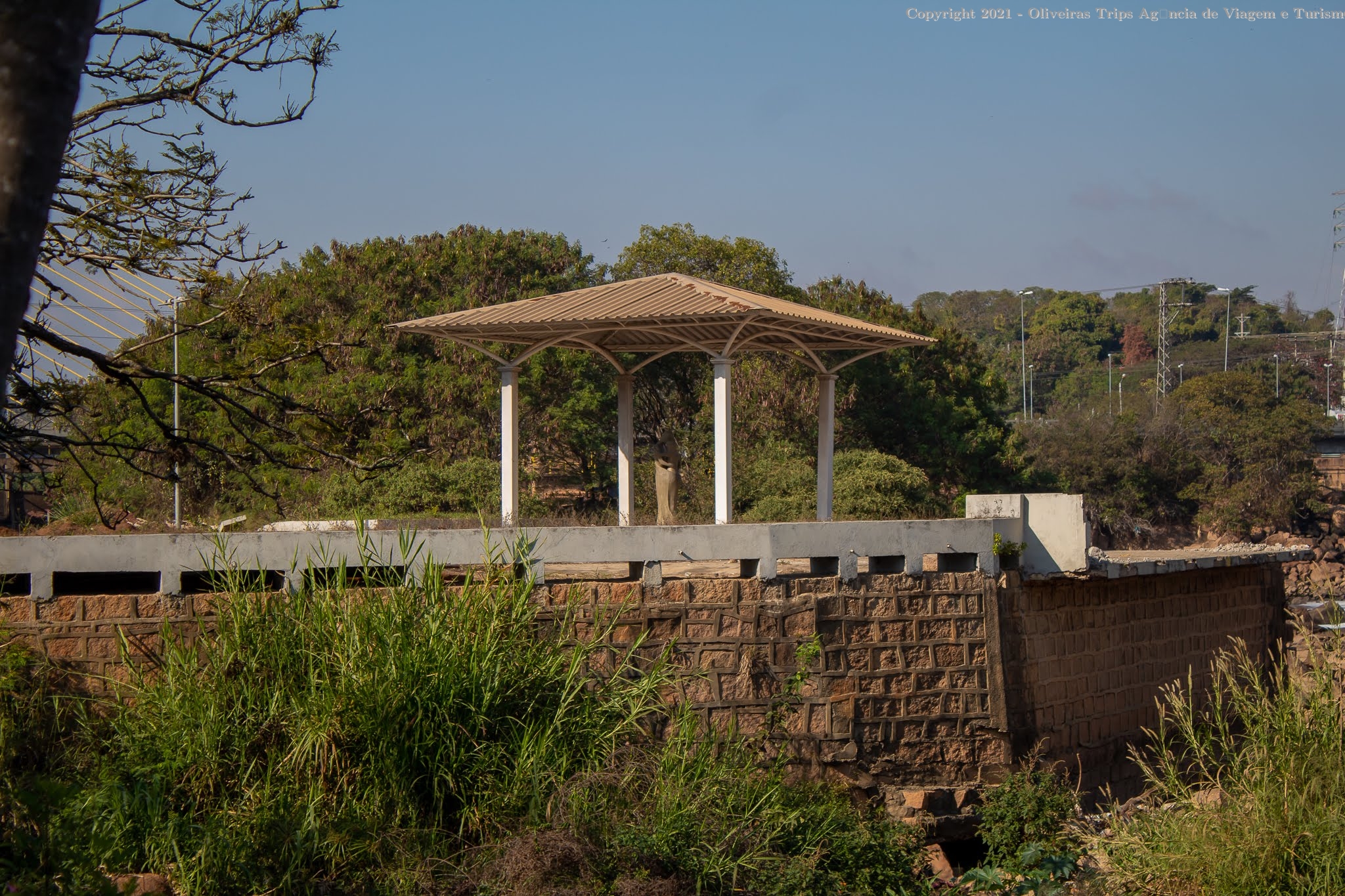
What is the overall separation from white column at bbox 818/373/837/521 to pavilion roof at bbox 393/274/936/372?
0.77 feet

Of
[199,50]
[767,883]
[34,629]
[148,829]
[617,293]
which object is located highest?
[199,50]

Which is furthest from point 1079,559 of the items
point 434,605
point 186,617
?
point 186,617

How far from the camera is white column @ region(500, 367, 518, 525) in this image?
13.7m

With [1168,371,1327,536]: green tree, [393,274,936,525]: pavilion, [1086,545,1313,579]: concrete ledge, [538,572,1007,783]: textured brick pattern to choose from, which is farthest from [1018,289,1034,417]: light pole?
[538,572,1007,783]: textured brick pattern

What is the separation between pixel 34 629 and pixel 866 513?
14.5 meters

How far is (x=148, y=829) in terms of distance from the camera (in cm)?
702

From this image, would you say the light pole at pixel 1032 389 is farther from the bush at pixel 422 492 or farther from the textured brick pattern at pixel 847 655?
the textured brick pattern at pixel 847 655

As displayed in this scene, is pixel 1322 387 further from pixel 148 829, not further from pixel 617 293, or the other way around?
pixel 148 829

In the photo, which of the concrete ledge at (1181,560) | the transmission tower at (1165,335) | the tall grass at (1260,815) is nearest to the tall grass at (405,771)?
the tall grass at (1260,815)

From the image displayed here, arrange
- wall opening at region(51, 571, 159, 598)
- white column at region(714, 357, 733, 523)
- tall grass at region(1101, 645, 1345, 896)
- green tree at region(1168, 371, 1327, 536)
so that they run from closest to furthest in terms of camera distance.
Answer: tall grass at region(1101, 645, 1345, 896)
wall opening at region(51, 571, 159, 598)
white column at region(714, 357, 733, 523)
green tree at region(1168, 371, 1327, 536)

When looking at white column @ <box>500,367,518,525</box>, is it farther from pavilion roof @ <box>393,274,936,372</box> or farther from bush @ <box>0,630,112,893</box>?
bush @ <box>0,630,112,893</box>

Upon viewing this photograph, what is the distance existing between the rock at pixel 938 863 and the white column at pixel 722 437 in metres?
4.20

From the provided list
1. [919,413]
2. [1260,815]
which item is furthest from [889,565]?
[919,413]

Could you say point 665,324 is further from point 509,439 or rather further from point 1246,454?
point 1246,454
